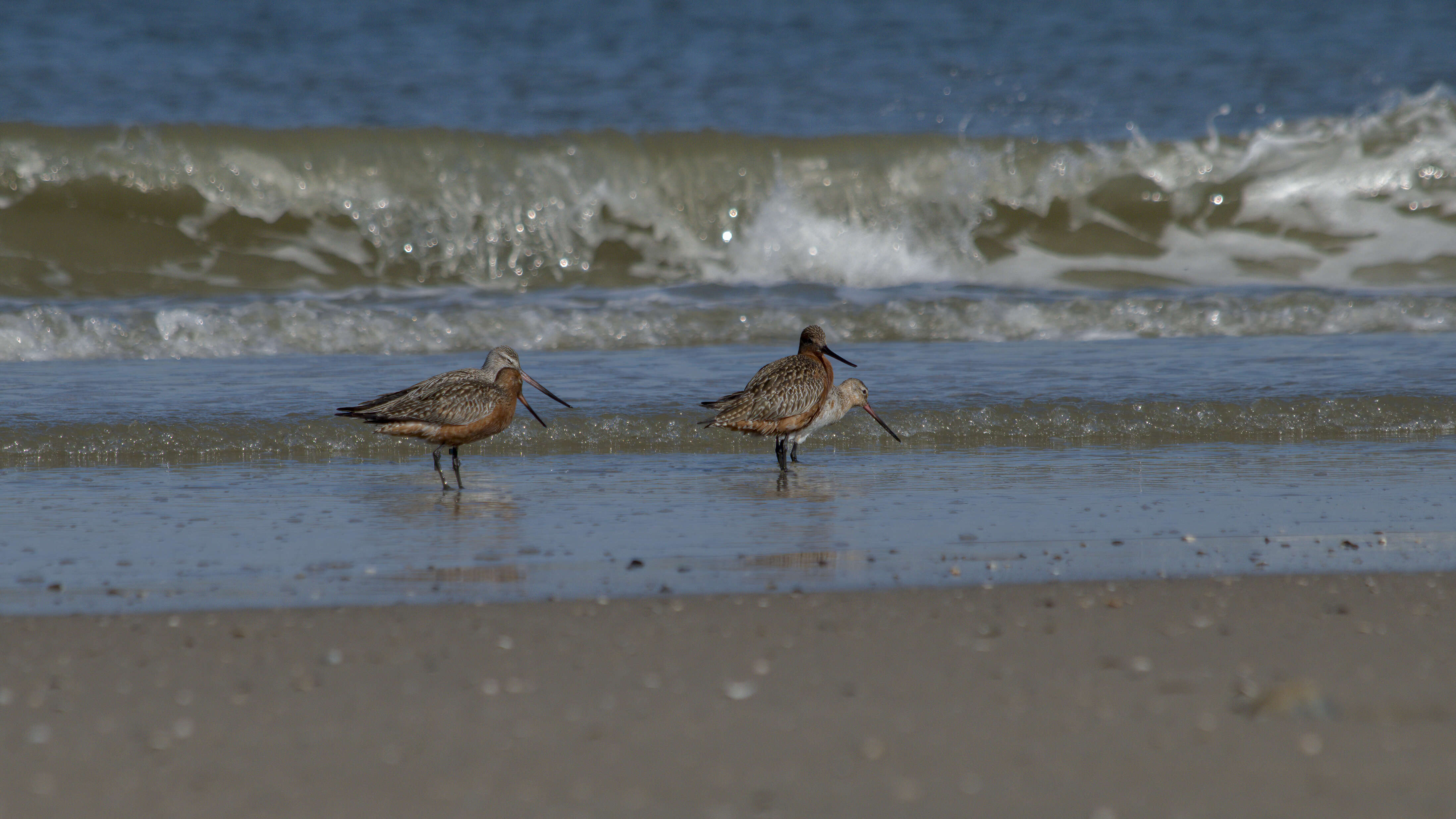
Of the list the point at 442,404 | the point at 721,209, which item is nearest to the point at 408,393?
the point at 442,404

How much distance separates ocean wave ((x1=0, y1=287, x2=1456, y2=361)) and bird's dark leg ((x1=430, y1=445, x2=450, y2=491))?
3.09 m

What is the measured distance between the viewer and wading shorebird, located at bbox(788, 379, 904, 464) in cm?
673

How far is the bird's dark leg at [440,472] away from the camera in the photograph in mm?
5844

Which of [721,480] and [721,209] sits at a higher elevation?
[721,209]

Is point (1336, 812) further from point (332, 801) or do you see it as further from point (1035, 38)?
point (1035, 38)

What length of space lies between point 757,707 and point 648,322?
6.64 meters

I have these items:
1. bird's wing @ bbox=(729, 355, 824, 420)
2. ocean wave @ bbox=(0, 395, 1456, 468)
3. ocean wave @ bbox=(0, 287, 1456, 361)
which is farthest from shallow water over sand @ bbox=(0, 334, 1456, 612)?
ocean wave @ bbox=(0, 287, 1456, 361)

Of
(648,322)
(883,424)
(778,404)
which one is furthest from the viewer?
(648,322)

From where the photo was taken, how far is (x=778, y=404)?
254 inches

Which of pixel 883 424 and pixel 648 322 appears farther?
pixel 648 322

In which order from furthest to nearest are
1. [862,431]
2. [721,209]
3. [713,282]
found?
[721,209] < [713,282] < [862,431]

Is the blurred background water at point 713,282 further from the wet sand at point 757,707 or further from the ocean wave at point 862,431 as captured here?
the wet sand at point 757,707

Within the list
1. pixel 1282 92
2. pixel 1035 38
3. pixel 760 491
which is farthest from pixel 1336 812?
pixel 1035 38

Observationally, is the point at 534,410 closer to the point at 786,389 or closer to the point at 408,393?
the point at 408,393
